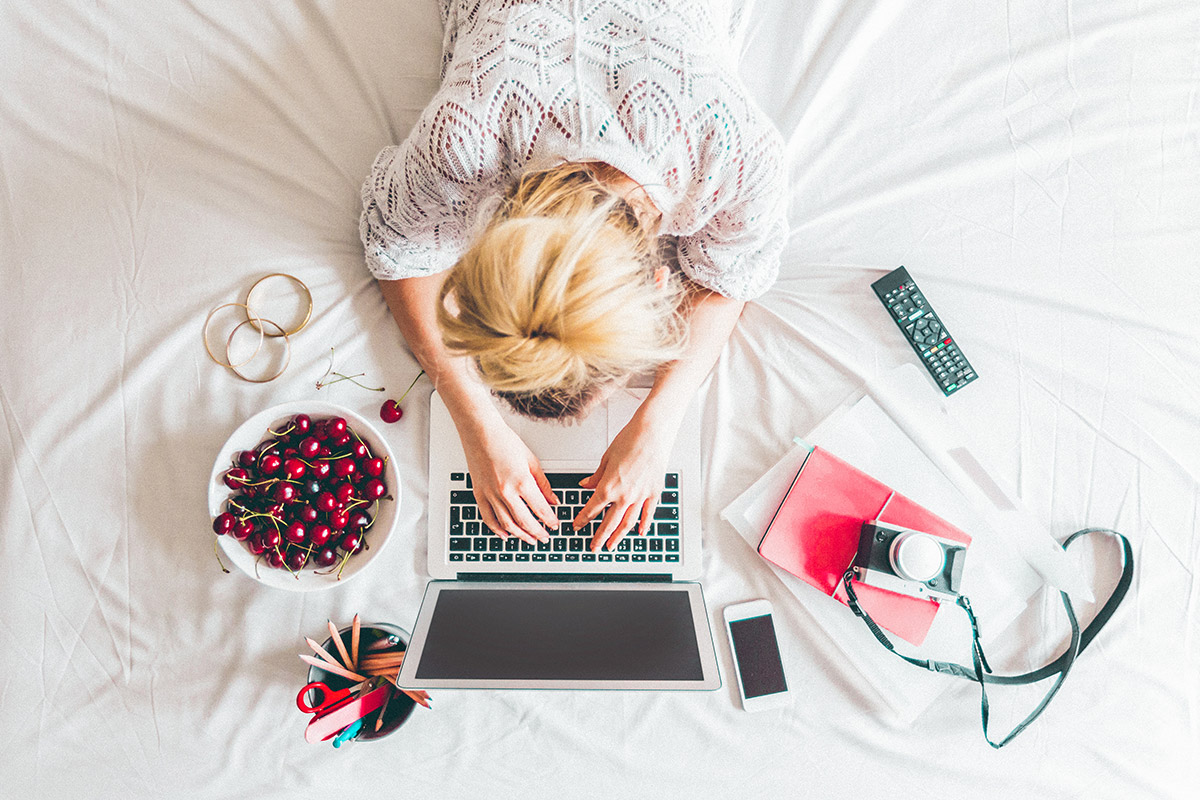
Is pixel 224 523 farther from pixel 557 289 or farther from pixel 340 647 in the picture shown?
pixel 557 289

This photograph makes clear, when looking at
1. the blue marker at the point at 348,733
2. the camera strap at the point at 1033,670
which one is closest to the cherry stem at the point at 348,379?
the blue marker at the point at 348,733

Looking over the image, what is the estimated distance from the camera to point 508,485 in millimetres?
760

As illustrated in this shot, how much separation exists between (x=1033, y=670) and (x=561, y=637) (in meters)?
0.59

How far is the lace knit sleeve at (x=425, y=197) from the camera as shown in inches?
24.4

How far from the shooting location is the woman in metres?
0.53

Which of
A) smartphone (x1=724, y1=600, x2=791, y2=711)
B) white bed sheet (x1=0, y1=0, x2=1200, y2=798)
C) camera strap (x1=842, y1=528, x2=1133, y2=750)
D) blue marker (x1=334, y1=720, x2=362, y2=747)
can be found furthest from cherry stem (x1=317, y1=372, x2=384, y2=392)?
camera strap (x1=842, y1=528, x2=1133, y2=750)

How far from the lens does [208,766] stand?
808mm

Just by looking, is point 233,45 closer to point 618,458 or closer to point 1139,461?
point 618,458

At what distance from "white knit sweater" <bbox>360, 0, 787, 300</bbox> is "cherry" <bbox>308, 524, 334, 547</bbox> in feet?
1.18

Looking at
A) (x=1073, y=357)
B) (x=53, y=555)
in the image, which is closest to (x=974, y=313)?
(x=1073, y=357)

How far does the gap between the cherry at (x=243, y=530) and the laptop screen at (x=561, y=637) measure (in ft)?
0.71

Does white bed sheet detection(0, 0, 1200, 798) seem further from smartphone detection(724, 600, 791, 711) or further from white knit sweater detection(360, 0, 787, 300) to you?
white knit sweater detection(360, 0, 787, 300)

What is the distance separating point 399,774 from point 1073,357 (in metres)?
0.97

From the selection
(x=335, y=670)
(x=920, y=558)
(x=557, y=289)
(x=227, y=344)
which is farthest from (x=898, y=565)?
(x=227, y=344)
